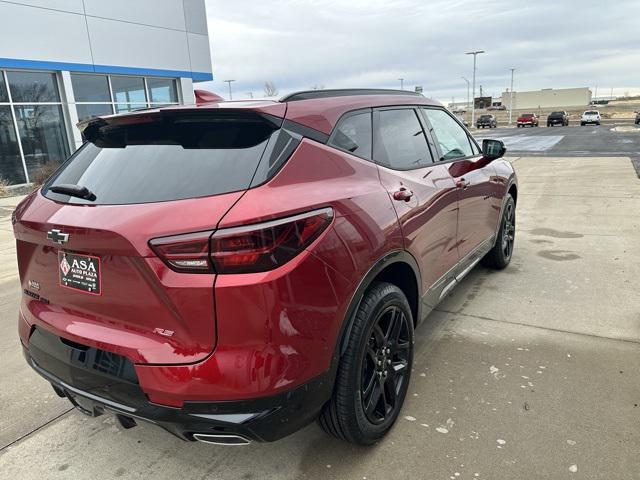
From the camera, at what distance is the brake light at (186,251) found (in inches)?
72.1

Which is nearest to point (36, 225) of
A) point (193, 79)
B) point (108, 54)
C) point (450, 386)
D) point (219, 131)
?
point (219, 131)

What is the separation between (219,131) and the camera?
2191 millimetres

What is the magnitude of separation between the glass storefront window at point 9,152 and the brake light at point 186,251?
14.9 m

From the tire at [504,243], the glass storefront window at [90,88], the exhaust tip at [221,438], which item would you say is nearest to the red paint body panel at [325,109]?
the exhaust tip at [221,438]

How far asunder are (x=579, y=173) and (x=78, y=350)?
530 inches

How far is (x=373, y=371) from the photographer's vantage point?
8.26 feet

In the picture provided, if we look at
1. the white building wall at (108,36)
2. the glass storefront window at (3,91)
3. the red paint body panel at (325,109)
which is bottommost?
the red paint body panel at (325,109)

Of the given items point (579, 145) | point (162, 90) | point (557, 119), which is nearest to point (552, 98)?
point (557, 119)

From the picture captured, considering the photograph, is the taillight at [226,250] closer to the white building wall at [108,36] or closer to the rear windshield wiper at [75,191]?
the rear windshield wiper at [75,191]

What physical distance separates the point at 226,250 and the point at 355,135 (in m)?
1.14

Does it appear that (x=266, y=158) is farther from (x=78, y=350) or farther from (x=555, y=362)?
(x=555, y=362)

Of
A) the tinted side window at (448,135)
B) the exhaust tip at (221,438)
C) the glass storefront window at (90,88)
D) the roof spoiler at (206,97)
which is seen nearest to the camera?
the exhaust tip at (221,438)

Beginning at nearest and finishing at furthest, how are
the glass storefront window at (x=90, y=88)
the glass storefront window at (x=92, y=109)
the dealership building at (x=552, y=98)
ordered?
the glass storefront window at (x=90, y=88) < the glass storefront window at (x=92, y=109) < the dealership building at (x=552, y=98)

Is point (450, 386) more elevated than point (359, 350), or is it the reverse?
point (359, 350)
